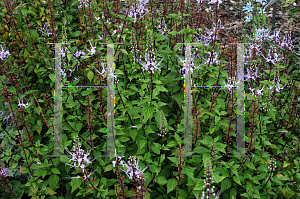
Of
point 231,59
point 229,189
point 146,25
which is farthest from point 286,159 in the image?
point 146,25

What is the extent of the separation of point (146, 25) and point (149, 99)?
4.89 feet

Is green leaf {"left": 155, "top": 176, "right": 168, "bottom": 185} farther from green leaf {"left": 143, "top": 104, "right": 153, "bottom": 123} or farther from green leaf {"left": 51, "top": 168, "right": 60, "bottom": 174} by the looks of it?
green leaf {"left": 51, "top": 168, "right": 60, "bottom": 174}

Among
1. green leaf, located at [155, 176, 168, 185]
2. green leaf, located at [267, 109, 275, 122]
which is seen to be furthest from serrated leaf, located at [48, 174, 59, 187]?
green leaf, located at [267, 109, 275, 122]

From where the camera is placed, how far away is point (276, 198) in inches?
130

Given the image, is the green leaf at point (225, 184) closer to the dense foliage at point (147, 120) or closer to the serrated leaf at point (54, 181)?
the dense foliage at point (147, 120)

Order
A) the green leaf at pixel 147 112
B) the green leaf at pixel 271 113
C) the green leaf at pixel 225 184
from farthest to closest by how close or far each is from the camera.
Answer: the green leaf at pixel 271 113 < the green leaf at pixel 225 184 < the green leaf at pixel 147 112

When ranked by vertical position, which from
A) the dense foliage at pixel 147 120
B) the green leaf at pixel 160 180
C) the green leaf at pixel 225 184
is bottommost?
the green leaf at pixel 225 184

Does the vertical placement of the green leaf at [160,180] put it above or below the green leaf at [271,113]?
below

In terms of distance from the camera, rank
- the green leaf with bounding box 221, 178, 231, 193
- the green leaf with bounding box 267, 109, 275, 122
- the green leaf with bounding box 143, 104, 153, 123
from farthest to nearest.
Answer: the green leaf with bounding box 267, 109, 275, 122, the green leaf with bounding box 221, 178, 231, 193, the green leaf with bounding box 143, 104, 153, 123

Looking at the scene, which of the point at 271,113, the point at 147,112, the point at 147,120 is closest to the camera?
the point at 147,112

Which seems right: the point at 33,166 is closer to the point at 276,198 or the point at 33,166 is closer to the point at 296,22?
the point at 276,198

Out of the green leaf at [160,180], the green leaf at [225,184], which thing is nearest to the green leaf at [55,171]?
the green leaf at [160,180]

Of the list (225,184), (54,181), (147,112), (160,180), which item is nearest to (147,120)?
(147,112)

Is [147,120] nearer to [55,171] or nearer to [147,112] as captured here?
[147,112]
